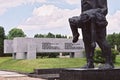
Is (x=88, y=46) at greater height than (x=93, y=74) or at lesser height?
greater

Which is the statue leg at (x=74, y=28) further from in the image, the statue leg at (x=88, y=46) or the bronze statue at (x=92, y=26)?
the statue leg at (x=88, y=46)

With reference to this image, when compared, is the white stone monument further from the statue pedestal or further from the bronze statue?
the statue pedestal

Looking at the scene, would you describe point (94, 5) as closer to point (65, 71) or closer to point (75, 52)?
point (65, 71)

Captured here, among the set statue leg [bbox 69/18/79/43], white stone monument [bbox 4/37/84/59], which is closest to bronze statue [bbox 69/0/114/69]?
statue leg [bbox 69/18/79/43]

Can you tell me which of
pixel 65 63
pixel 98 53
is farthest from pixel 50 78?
pixel 98 53

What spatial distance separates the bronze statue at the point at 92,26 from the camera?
→ 1002 cm

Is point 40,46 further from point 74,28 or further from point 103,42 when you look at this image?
point 103,42

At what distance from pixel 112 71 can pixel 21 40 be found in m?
30.6

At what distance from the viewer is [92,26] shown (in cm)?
1004

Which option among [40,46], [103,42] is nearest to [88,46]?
[103,42]

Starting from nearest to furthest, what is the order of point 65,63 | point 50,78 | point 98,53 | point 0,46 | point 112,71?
point 112,71, point 50,78, point 65,63, point 98,53, point 0,46

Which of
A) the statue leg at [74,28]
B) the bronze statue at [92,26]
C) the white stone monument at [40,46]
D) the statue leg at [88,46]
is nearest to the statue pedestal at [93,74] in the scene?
the bronze statue at [92,26]

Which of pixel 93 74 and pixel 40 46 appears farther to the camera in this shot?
pixel 40 46

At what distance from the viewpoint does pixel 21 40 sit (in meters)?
39.7
